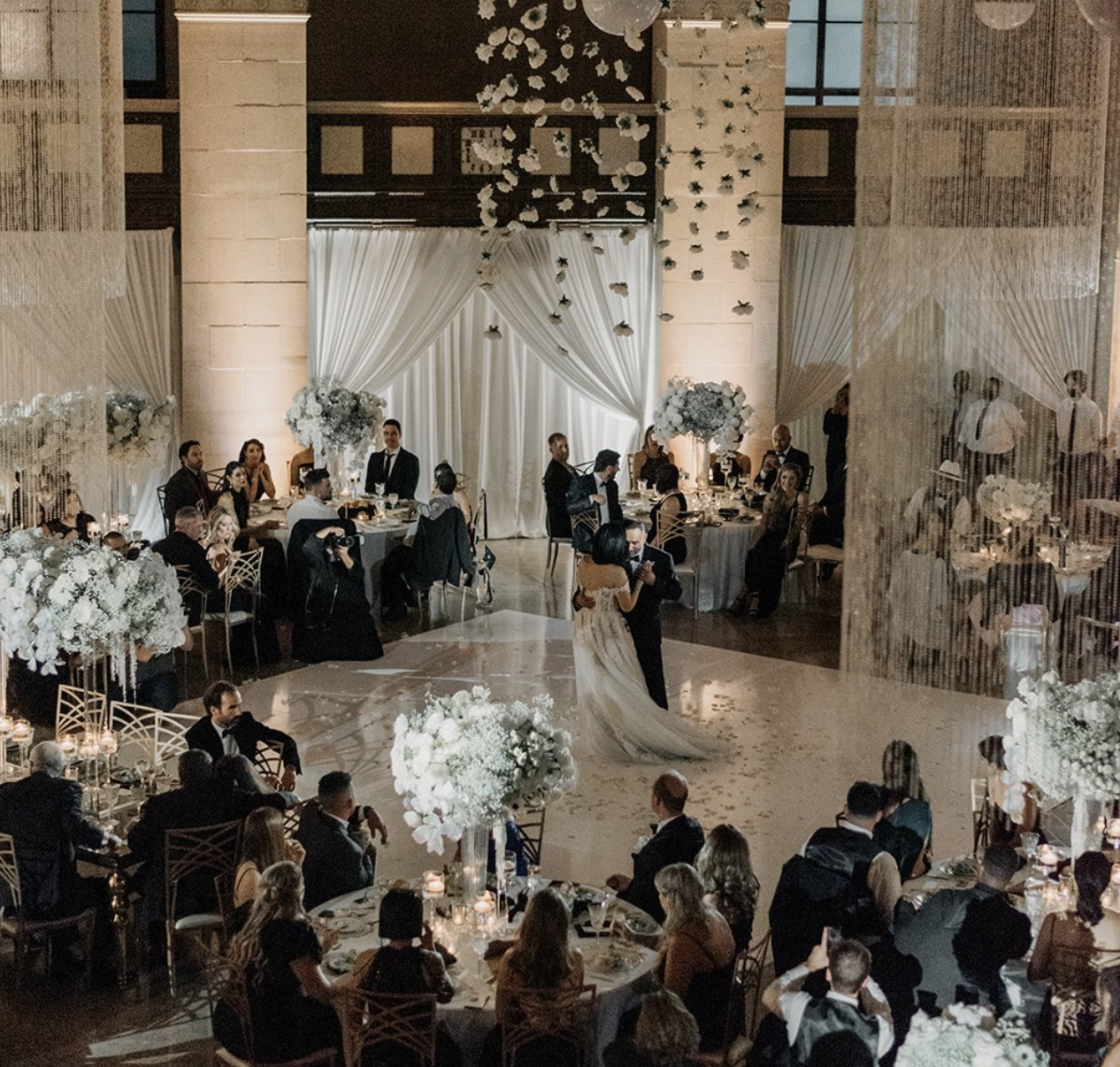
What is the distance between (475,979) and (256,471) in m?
8.50

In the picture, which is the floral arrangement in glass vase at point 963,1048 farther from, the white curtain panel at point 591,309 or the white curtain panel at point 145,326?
the white curtain panel at point 145,326

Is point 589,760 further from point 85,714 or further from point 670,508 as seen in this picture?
point 670,508

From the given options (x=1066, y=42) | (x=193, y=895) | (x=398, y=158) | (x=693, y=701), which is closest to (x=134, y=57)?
(x=398, y=158)

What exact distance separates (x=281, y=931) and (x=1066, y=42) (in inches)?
216

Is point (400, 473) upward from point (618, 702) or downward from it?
upward

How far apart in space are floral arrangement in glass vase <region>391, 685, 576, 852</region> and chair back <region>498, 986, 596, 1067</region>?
72cm

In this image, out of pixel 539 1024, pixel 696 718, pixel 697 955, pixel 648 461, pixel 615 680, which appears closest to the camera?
pixel 539 1024

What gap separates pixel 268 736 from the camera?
728 cm

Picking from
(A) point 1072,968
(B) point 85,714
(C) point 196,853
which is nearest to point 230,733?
(B) point 85,714

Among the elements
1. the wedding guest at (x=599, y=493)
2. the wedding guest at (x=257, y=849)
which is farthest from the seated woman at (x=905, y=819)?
the wedding guest at (x=599, y=493)

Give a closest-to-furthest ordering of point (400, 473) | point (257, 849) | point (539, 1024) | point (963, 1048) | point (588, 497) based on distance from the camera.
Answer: point (963, 1048) → point (539, 1024) → point (257, 849) → point (588, 497) → point (400, 473)

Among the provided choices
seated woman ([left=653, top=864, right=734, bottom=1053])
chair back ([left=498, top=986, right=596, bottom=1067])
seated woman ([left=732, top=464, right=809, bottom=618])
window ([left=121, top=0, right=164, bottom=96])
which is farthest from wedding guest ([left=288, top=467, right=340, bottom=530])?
chair back ([left=498, top=986, right=596, bottom=1067])

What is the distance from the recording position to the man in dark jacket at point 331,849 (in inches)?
241

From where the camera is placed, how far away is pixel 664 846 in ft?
19.7
